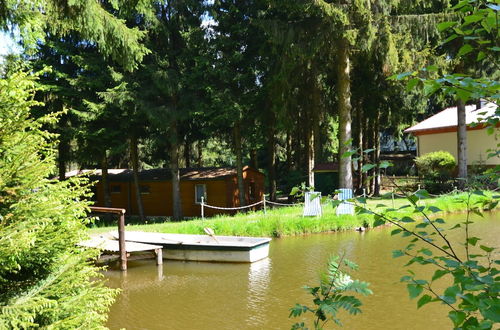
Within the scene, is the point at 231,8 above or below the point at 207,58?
above

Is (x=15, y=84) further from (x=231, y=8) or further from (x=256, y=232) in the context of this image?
(x=231, y=8)

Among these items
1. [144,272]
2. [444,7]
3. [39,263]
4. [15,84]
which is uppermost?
[444,7]

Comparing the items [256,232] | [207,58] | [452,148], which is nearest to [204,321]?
[256,232]

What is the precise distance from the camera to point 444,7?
21.6 meters

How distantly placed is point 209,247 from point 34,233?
9718 millimetres

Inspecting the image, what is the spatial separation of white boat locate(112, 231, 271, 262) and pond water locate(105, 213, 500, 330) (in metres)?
0.30

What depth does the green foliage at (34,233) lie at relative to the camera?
126 inches

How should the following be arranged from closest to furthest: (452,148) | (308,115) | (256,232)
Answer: (256,232), (308,115), (452,148)

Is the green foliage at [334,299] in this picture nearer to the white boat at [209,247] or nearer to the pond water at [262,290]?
the pond water at [262,290]

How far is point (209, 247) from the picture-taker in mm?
12688

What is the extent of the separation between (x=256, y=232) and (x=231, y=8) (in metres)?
12.6

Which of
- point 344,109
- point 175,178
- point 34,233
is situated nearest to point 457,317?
point 34,233

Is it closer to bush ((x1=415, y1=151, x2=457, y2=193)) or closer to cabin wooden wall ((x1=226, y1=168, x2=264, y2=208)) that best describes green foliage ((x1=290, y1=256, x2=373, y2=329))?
cabin wooden wall ((x1=226, y1=168, x2=264, y2=208))

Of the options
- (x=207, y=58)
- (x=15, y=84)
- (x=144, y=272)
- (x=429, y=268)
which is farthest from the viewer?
(x=207, y=58)
